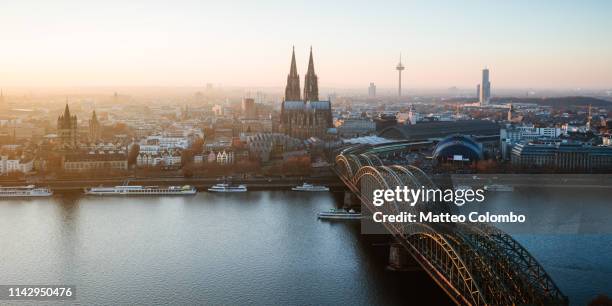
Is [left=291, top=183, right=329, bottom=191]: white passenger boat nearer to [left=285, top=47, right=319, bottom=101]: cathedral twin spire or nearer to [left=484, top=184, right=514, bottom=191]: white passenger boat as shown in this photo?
[left=484, top=184, right=514, bottom=191]: white passenger boat

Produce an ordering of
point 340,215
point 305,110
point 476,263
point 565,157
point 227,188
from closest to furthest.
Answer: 1. point 476,263
2. point 340,215
3. point 227,188
4. point 565,157
5. point 305,110

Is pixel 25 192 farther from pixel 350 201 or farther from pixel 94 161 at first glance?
pixel 350 201

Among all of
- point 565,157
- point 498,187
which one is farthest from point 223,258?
point 565,157

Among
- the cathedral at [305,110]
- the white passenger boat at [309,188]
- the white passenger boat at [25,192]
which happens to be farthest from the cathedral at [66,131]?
the white passenger boat at [309,188]

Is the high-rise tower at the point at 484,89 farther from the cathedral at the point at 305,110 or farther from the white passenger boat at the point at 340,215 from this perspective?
the white passenger boat at the point at 340,215

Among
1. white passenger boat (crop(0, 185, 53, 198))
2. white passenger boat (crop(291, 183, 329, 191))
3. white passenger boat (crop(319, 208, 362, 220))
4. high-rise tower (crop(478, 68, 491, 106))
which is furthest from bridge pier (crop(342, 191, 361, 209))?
high-rise tower (crop(478, 68, 491, 106))

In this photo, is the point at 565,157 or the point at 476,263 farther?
the point at 565,157

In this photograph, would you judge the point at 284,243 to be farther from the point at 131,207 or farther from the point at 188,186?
the point at 188,186
